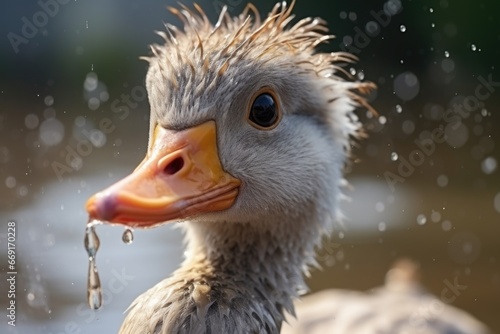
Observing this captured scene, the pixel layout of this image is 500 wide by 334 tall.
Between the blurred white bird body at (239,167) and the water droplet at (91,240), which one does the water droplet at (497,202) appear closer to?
the blurred white bird body at (239,167)

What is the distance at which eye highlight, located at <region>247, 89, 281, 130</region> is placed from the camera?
9.74 feet

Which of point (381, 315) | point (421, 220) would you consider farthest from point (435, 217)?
point (381, 315)

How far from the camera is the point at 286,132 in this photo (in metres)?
3.09

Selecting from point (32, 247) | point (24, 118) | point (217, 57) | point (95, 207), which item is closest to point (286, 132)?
point (217, 57)

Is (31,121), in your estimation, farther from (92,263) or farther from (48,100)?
(92,263)

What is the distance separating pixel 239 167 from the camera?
2895mm

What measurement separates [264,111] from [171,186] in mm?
551

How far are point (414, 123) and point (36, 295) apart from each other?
18.7ft

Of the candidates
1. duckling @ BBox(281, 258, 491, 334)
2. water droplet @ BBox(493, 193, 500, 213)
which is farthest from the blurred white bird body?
water droplet @ BBox(493, 193, 500, 213)

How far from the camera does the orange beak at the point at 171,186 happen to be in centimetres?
239

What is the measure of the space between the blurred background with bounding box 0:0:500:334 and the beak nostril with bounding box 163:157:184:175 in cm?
319

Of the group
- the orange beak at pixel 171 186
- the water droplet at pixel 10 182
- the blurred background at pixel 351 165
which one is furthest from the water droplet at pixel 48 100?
→ the orange beak at pixel 171 186

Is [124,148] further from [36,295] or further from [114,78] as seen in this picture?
[36,295]

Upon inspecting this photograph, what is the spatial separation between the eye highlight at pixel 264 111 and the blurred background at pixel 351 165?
9.88ft
